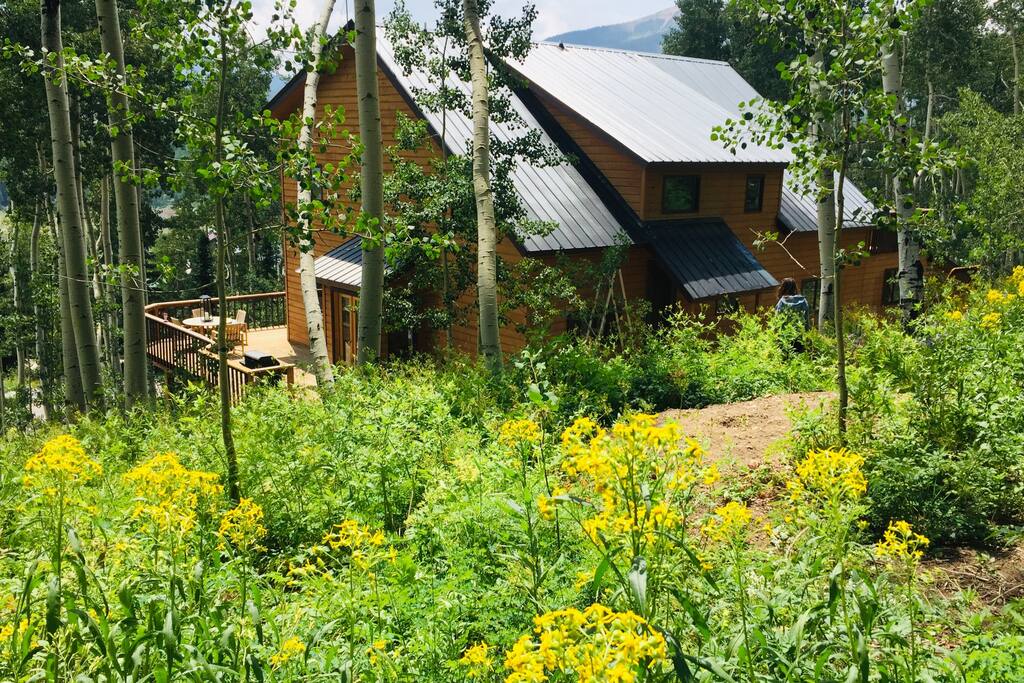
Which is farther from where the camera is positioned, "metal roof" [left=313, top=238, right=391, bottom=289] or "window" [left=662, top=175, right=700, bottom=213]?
"window" [left=662, top=175, right=700, bottom=213]

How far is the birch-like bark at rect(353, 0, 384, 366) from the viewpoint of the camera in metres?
8.77

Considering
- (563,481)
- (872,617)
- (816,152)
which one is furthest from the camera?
(816,152)

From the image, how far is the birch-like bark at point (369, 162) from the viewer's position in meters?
8.77

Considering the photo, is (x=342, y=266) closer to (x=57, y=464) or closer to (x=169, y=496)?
(x=57, y=464)

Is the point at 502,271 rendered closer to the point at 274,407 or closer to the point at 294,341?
the point at 274,407

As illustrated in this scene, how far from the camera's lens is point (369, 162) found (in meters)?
8.95

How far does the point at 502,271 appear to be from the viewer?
13.1m

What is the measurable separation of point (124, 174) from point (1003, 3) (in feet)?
132

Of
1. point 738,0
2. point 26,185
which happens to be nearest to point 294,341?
point 26,185

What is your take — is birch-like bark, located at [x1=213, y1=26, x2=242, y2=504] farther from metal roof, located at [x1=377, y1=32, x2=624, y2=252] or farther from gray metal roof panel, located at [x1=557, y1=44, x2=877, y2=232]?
gray metal roof panel, located at [x1=557, y1=44, x2=877, y2=232]

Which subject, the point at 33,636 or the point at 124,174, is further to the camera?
the point at 124,174

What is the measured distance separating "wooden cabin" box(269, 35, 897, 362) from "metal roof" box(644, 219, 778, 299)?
0.03m

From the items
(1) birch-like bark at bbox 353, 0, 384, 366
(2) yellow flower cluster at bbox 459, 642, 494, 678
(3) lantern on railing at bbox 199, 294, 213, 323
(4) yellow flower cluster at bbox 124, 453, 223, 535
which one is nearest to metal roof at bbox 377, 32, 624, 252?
(1) birch-like bark at bbox 353, 0, 384, 366

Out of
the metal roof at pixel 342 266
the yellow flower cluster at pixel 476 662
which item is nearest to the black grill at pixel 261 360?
the metal roof at pixel 342 266
